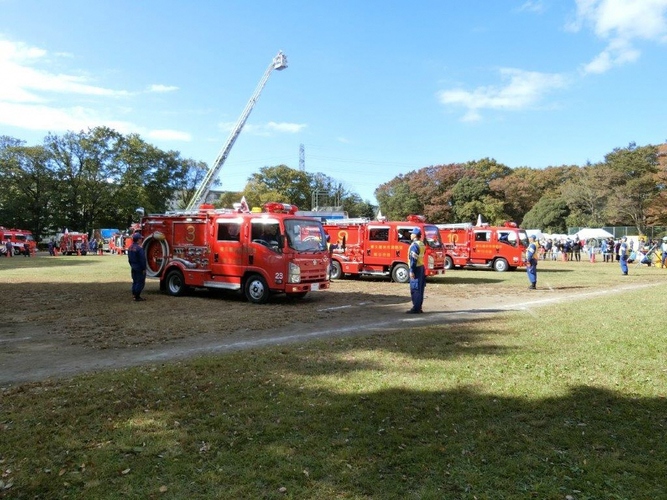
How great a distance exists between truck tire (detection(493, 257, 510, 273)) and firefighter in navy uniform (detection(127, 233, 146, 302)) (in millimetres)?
18805

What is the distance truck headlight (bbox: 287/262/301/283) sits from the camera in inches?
507

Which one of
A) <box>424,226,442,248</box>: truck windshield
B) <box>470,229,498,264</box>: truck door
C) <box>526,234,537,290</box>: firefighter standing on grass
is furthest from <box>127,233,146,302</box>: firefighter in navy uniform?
<box>470,229,498,264</box>: truck door

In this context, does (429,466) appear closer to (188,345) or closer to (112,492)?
(112,492)

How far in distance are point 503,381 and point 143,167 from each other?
65.9m

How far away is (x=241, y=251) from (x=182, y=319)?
318 cm

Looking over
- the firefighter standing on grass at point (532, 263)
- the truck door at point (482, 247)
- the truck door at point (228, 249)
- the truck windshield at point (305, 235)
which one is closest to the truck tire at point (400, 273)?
the firefighter standing on grass at point (532, 263)

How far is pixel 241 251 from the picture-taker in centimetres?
1343

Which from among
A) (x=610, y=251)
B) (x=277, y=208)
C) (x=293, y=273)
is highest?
(x=277, y=208)

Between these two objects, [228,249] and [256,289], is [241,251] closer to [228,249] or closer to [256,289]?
[228,249]

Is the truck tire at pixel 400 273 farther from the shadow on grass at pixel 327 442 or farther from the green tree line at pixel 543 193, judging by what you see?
the green tree line at pixel 543 193

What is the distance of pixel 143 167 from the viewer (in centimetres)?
6419

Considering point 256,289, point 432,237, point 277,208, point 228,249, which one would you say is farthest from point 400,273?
point 228,249

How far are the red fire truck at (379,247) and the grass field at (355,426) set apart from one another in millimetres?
11744

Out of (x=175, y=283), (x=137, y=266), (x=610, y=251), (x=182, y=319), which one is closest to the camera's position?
(x=182, y=319)
